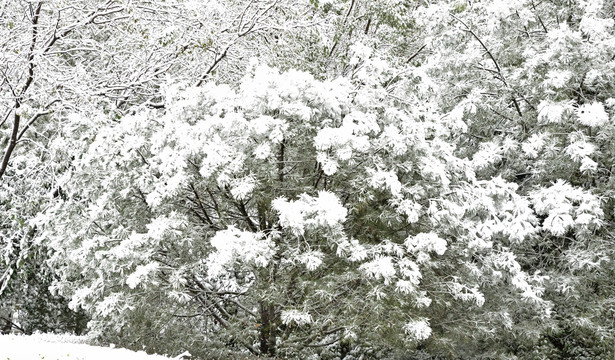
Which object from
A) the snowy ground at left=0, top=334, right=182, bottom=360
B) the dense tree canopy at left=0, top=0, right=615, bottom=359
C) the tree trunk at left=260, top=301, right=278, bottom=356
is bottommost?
the snowy ground at left=0, top=334, right=182, bottom=360

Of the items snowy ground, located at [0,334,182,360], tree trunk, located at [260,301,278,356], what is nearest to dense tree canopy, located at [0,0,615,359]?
tree trunk, located at [260,301,278,356]

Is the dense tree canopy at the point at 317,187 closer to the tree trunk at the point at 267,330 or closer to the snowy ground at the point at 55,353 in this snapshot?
the tree trunk at the point at 267,330

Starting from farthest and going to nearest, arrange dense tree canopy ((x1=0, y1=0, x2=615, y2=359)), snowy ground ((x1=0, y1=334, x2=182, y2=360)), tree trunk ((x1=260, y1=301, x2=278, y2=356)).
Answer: tree trunk ((x1=260, y1=301, x2=278, y2=356))
dense tree canopy ((x1=0, y1=0, x2=615, y2=359))
snowy ground ((x1=0, y1=334, x2=182, y2=360))

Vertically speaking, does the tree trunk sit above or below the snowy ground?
above

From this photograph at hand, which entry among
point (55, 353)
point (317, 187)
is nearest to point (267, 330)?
point (317, 187)

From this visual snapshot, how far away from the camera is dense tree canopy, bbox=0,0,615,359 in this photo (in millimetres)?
7473

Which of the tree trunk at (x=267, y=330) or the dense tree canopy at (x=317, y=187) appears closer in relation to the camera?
the dense tree canopy at (x=317, y=187)

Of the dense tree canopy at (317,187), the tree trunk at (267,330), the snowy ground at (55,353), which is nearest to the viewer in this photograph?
the snowy ground at (55,353)

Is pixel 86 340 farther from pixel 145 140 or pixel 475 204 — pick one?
pixel 475 204

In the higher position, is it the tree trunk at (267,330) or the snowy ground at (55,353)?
the tree trunk at (267,330)

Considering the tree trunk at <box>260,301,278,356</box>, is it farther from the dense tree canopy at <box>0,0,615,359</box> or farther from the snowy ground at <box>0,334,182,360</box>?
the snowy ground at <box>0,334,182,360</box>

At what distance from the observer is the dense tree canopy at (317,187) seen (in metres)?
7.47

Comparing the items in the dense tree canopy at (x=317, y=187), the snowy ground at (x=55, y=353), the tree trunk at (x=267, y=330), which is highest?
the dense tree canopy at (x=317, y=187)

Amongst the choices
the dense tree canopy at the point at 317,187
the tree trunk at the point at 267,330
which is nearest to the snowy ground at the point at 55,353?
the dense tree canopy at the point at 317,187
